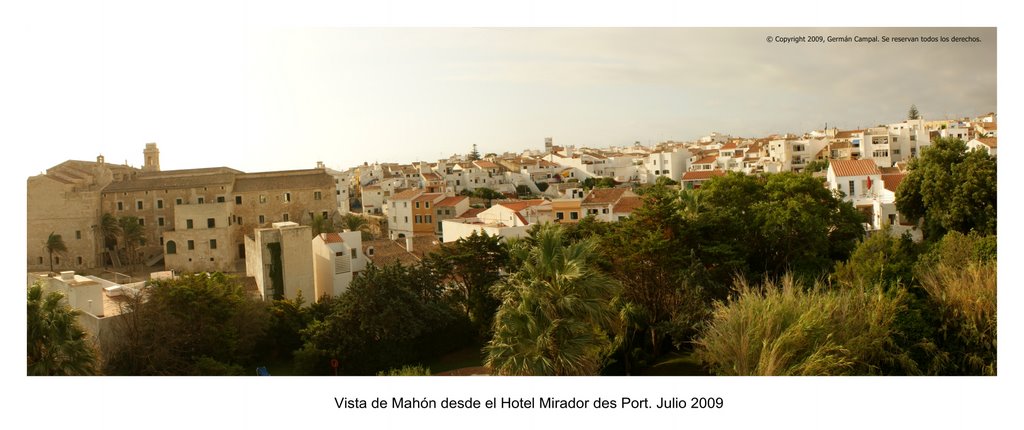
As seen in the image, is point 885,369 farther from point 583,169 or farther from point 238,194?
point 583,169

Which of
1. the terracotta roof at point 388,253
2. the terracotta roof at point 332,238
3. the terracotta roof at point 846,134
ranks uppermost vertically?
the terracotta roof at point 846,134

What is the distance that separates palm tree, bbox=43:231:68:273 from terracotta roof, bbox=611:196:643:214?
1215cm

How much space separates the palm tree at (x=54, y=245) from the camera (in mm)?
16266

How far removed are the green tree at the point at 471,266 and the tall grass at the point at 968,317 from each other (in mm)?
5114

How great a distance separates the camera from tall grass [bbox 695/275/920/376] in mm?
6012

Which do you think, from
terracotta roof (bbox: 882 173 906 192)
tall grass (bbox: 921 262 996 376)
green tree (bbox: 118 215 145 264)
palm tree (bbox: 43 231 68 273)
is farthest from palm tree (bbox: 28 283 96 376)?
terracotta roof (bbox: 882 173 906 192)

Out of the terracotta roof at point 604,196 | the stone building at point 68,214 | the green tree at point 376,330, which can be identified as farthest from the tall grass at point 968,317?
the stone building at point 68,214

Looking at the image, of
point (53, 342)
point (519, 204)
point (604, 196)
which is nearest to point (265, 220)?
point (519, 204)

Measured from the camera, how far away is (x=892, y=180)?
15.6 m

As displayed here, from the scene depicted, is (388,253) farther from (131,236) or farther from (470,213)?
(131,236)

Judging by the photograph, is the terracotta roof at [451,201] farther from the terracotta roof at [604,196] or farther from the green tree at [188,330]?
the green tree at [188,330]
